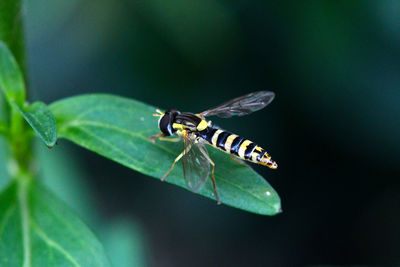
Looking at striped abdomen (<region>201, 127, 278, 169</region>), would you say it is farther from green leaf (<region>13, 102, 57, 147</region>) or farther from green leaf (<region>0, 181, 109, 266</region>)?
green leaf (<region>13, 102, 57, 147</region>)

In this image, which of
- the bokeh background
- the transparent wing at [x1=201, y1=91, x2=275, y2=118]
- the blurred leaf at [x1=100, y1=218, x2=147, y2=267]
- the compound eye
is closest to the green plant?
the compound eye

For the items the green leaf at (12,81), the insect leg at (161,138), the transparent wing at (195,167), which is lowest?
the transparent wing at (195,167)

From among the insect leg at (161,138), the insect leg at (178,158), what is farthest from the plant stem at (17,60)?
the insect leg at (178,158)

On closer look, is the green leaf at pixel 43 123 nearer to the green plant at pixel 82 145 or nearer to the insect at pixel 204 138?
the green plant at pixel 82 145

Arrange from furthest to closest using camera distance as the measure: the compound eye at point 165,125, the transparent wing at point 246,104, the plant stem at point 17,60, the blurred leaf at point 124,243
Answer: the blurred leaf at point 124,243, the transparent wing at point 246,104, the compound eye at point 165,125, the plant stem at point 17,60

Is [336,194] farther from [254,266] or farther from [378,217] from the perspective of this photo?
[254,266]

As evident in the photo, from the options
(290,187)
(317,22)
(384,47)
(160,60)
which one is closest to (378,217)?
(290,187)
